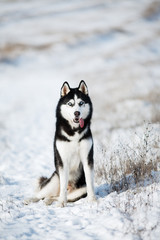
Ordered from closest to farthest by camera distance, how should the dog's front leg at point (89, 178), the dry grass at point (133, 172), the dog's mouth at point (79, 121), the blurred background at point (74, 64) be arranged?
the dog's mouth at point (79, 121) → the dog's front leg at point (89, 178) → the dry grass at point (133, 172) → the blurred background at point (74, 64)

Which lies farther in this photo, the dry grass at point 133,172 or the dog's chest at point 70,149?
the dry grass at point 133,172

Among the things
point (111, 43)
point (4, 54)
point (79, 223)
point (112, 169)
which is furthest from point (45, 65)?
point (79, 223)

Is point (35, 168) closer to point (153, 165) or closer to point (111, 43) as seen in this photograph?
point (153, 165)

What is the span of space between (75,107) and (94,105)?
11.0 meters

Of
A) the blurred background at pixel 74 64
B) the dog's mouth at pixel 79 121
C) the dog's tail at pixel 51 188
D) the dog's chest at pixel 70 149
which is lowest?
the dog's tail at pixel 51 188

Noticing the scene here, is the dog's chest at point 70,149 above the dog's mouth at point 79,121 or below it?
below

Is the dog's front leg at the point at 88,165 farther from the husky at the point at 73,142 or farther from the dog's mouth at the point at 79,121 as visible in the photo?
the dog's mouth at the point at 79,121

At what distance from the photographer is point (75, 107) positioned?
4.90 meters

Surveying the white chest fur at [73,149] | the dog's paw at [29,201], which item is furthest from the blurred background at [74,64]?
the white chest fur at [73,149]

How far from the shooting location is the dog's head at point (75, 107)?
4.90m

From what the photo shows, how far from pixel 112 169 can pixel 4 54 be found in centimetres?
3013

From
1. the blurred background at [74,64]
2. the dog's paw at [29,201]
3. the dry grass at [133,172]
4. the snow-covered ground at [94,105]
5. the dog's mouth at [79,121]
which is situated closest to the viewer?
the snow-covered ground at [94,105]

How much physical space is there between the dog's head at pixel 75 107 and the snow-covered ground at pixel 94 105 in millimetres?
1324

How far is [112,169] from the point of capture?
606 cm
